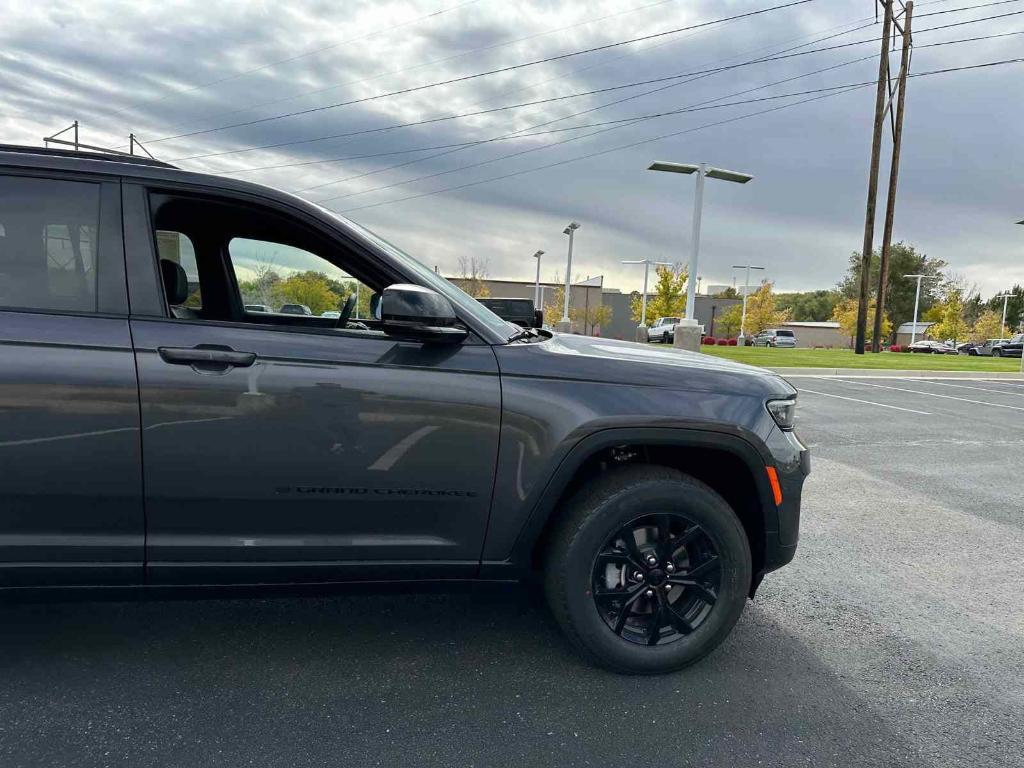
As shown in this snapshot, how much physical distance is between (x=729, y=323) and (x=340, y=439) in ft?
240

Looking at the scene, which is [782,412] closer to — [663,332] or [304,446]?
[304,446]

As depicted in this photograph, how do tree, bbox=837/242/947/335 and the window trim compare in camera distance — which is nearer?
the window trim

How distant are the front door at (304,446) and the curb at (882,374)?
56.0 feet

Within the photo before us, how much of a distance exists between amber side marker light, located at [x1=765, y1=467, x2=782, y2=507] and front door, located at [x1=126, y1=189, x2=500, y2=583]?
3.66 ft

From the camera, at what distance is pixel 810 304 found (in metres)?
111

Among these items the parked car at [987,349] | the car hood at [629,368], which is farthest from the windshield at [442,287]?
the parked car at [987,349]

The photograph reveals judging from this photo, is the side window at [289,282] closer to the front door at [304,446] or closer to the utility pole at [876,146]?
the front door at [304,446]

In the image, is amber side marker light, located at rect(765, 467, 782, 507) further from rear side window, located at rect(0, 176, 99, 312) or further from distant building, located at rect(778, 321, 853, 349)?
distant building, located at rect(778, 321, 853, 349)

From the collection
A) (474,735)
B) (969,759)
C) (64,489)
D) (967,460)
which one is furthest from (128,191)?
(967,460)

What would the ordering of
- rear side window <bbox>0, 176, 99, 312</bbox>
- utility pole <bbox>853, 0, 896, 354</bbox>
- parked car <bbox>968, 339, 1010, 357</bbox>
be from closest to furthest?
1. rear side window <bbox>0, 176, 99, 312</bbox>
2. utility pole <bbox>853, 0, 896, 354</bbox>
3. parked car <bbox>968, 339, 1010, 357</bbox>

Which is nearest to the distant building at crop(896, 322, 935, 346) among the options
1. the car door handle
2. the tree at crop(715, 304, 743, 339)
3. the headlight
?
the tree at crop(715, 304, 743, 339)

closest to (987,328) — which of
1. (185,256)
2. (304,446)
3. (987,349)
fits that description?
(987,349)

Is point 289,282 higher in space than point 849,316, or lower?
lower

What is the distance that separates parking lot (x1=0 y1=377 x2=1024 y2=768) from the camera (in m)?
2.17
